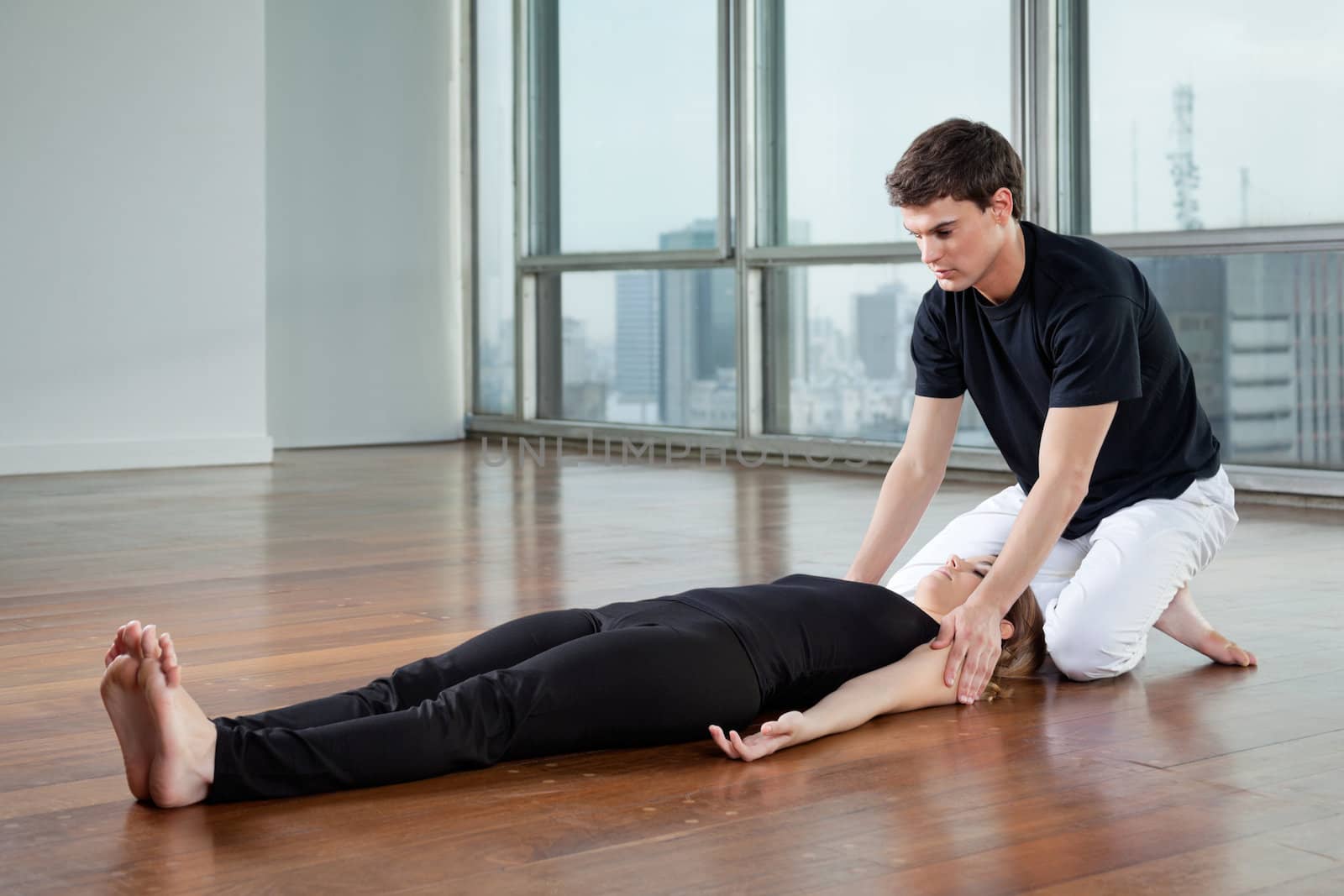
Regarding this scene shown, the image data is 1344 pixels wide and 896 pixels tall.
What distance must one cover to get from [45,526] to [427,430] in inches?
133

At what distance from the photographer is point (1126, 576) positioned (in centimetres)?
226

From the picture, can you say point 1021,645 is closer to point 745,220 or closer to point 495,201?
point 745,220

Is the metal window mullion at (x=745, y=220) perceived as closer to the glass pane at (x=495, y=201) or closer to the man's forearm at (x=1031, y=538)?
the glass pane at (x=495, y=201)

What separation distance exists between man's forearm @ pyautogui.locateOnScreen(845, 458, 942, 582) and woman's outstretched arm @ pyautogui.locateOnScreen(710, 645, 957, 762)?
0.73 ft

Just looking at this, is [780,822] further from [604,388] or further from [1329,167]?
[604,388]

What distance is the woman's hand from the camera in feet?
6.03

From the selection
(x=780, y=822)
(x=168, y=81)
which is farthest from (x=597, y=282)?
(x=780, y=822)

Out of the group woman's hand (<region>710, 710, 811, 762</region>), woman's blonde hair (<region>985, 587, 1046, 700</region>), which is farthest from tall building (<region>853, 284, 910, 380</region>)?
woman's hand (<region>710, 710, 811, 762</region>)

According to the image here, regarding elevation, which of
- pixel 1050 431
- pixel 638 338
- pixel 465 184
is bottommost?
pixel 1050 431

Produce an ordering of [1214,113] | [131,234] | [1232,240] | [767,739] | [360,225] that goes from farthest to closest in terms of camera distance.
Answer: [360,225], [131,234], [1214,113], [1232,240], [767,739]

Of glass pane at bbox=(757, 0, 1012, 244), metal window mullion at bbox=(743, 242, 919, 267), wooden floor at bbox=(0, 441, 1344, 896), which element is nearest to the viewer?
wooden floor at bbox=(0, 441, 1344, 896)

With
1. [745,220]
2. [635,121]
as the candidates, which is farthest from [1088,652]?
[635,121]

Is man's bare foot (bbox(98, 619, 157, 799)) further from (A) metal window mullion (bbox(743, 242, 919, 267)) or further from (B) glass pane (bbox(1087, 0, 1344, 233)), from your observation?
(A) metal window mullion (bbox(743, 242, 919, 267))

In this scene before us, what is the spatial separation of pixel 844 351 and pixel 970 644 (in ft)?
13.6
